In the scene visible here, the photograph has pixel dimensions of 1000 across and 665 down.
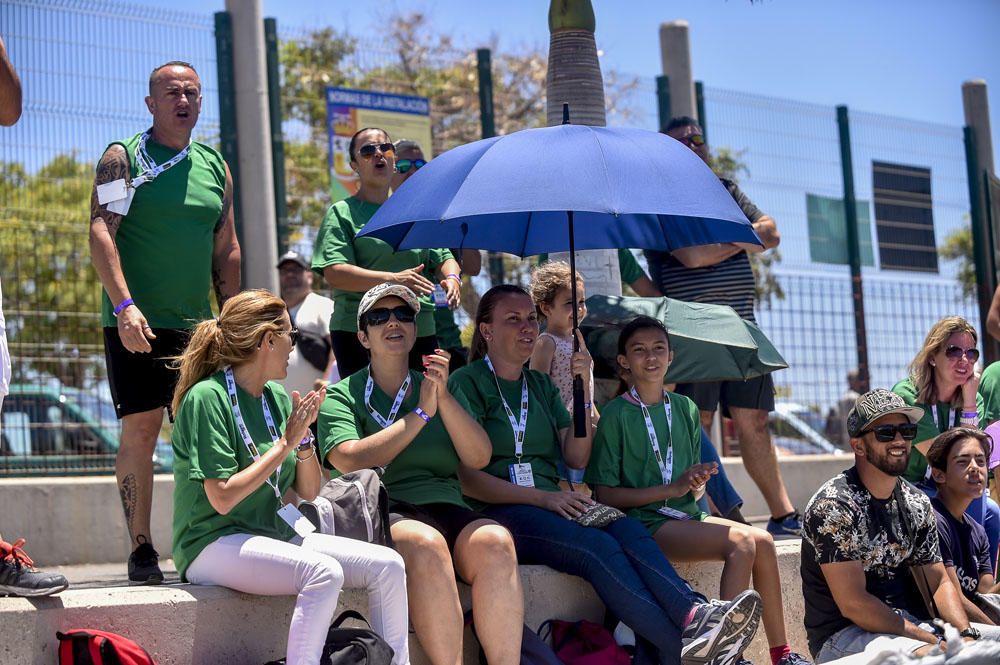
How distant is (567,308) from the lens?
7.15m

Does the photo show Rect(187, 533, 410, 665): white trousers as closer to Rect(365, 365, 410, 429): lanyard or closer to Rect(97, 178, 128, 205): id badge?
Rect(365, 365, 410, 429): lanyard

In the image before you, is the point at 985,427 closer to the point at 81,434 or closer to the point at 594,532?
the point at 594,532

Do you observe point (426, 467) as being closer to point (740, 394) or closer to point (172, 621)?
point (172, 621)

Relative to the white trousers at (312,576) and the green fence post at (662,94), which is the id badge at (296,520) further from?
the green fence post at (662,94)

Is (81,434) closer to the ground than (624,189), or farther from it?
closer to the ground

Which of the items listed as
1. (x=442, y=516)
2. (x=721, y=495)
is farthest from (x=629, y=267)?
(x=442, y=516)

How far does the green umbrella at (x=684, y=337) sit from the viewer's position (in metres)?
7.46

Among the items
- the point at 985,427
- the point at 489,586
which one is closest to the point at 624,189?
the point at 489,586

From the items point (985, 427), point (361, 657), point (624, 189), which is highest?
point (624, 189)

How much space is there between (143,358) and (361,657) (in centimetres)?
190

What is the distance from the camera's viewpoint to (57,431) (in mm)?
8914

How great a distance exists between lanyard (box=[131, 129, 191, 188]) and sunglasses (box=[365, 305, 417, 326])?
3.93 ft

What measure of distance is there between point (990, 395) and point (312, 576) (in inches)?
177

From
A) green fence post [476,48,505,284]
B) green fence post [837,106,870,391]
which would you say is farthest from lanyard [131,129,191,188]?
green fence post [837,106,870,391]
